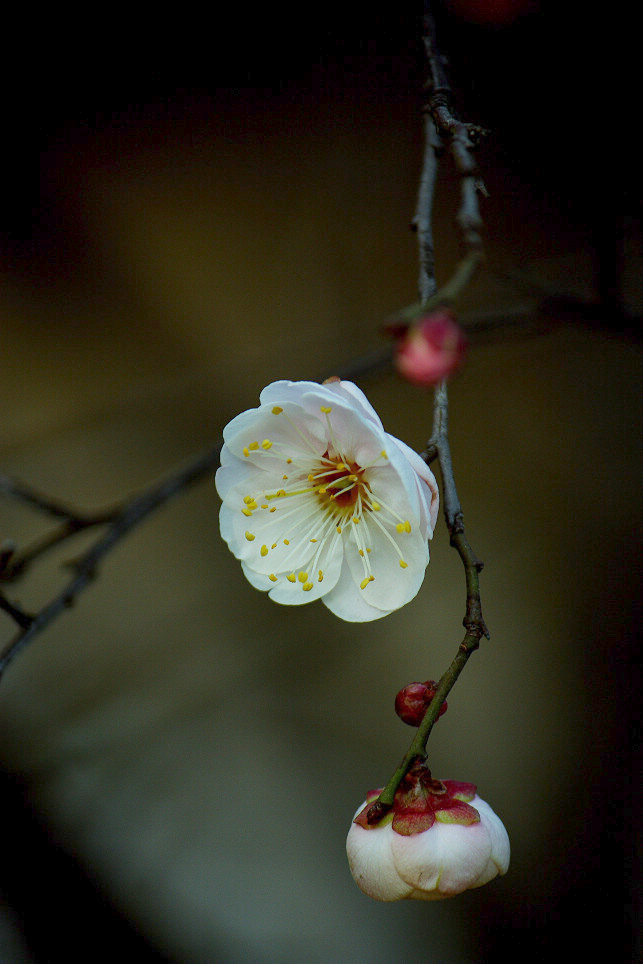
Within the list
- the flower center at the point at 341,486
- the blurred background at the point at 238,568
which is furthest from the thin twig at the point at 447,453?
the blurred background at the point at 238,568

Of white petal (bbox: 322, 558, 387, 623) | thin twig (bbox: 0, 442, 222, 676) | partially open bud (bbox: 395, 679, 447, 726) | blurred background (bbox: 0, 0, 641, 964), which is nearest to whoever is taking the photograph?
partially open bud (bbox: 395, 679, 447, 726)

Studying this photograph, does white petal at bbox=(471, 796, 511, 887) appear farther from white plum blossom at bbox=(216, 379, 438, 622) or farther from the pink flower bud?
the pink flower bud

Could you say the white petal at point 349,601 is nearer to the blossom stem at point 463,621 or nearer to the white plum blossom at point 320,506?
the white plum blossom at point 320,506

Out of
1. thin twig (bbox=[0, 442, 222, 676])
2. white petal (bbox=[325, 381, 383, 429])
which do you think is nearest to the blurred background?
thin twig (bbox=[0, 442, 222, 676])

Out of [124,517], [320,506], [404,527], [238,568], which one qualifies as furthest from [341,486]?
[238,568]

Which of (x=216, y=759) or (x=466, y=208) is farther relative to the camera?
(x=216, y=759)

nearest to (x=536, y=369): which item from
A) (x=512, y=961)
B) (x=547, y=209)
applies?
(x=547, y=209)

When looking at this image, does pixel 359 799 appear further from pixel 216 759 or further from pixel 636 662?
pixel 636 662
